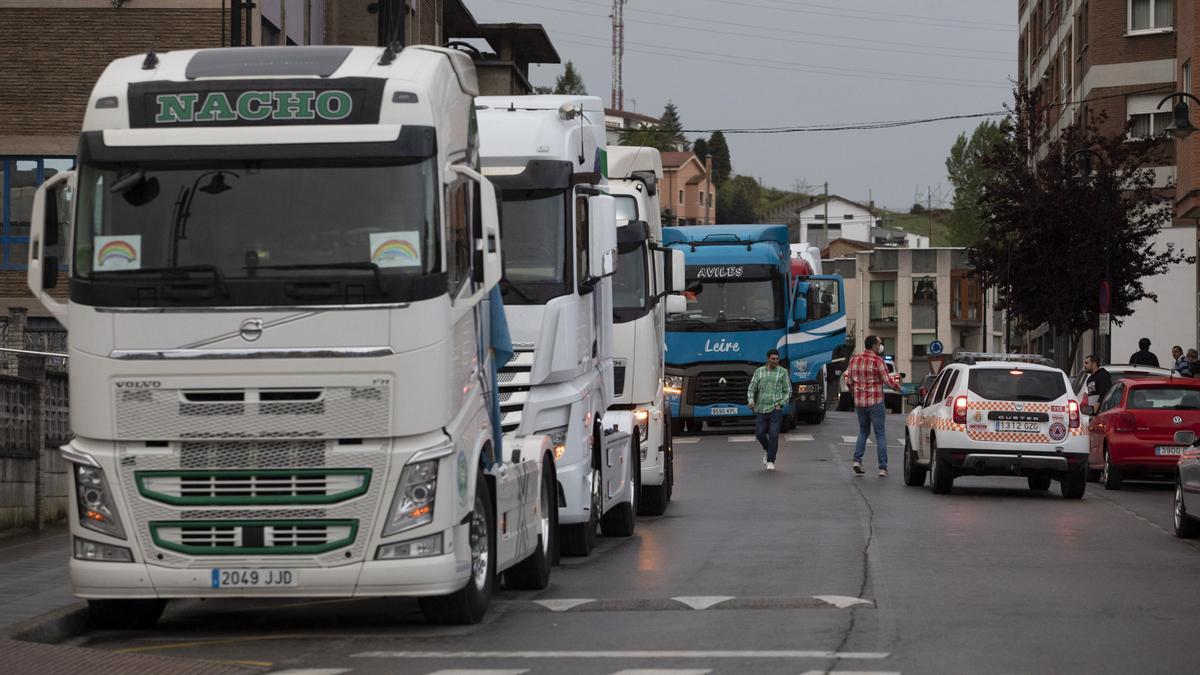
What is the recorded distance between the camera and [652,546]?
17156mm

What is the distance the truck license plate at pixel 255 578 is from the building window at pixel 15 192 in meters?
28.9

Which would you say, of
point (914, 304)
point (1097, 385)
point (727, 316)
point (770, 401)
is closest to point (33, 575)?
point (770, 401)

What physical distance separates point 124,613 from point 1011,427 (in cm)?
1375

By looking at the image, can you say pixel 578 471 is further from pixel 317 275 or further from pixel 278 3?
pixel 278 3

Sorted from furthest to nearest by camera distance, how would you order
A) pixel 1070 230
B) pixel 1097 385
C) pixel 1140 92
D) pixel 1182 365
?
pixel 1140 92, pixel 1070 230, pixel 1182 365, pixel 1097 385

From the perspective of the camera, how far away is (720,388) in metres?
37.2

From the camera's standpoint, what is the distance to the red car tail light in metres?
23.1

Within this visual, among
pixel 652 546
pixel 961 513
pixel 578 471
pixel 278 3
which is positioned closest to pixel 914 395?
pixel 961 513

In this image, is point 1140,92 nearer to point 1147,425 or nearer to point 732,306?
point 732,306

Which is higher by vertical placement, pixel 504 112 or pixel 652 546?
pixel 504 112

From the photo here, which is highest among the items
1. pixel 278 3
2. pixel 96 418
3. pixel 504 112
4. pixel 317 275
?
pixel 278 3

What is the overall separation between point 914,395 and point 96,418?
17.1 m

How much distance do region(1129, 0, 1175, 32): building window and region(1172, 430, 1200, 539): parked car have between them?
40.7 meters

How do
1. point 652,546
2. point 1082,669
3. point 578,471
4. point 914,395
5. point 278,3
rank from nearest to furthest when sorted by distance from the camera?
point 1082,669 → point 578,471 → point 652,546 → point 914,395 → point 278,3
